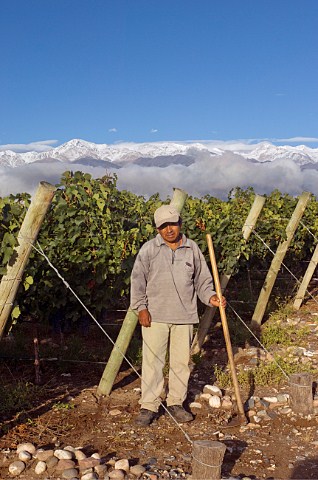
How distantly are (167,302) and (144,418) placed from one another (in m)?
1.09

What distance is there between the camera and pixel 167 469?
Answer: 13.1 feet

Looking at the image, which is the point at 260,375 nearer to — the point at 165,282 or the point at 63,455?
the point at 165,282

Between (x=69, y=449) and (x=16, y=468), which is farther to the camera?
(x=69, y=449)

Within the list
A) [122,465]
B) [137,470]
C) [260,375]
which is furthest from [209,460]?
[260,375]

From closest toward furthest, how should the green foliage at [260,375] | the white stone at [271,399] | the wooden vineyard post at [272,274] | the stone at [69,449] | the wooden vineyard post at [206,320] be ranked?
1. the stone at [69,449]
2. the white stone at [271,399]
3. the green foliage at [260,375]
4. the wooden vineyard post at [206,320]
5. the wooden vineyard post at [272,274]

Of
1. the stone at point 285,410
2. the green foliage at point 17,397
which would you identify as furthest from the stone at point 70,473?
the stone at point 285,410

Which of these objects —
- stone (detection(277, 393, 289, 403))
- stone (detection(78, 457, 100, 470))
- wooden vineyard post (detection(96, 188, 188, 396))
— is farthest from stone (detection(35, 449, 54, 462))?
stone (detection(277, 393, 289, 403))

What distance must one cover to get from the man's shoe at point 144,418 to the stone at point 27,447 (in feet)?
3.44

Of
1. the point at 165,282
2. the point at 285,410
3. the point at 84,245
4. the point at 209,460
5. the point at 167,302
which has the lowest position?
the point at 285,410

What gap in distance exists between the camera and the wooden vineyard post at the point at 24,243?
4020 mm

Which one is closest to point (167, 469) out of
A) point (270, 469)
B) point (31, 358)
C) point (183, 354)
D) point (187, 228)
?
point (270, 469)

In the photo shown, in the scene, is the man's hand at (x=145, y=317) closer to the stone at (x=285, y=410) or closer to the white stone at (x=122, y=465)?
the white stone at (x=122, y=465)

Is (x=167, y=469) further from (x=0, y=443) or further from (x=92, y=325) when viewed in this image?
(x=92, y=325)

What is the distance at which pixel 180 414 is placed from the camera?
501cm
